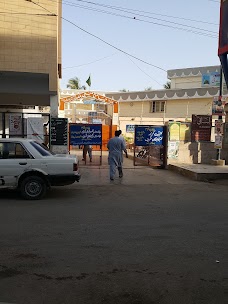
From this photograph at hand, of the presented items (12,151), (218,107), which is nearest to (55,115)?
(12,151)

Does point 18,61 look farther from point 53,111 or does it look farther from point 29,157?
point 29,157

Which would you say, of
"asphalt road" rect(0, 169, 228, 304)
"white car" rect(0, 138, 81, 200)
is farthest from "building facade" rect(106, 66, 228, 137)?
"asphalt road" rect(0, 169, 228, 304)

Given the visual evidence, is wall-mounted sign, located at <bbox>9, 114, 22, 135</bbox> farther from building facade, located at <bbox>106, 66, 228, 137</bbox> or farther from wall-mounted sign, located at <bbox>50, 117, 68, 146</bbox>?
building facade, located at <bbox>106, 66, 228, 137</bbox>

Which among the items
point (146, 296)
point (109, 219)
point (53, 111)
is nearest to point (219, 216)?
point (109, 219)

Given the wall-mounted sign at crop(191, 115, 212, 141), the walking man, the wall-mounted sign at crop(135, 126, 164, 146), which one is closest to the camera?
the walking man

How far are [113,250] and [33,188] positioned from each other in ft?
13.1

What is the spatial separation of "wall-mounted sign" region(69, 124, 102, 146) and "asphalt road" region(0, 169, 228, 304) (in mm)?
6375

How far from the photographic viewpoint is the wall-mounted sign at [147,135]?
1453cm

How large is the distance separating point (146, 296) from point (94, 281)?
633 millimetres

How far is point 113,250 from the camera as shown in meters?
4.67

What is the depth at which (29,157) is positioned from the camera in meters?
8.19

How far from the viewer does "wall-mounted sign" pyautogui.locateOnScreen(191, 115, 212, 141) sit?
50.3 ft

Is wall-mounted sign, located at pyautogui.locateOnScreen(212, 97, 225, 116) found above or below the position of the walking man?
above

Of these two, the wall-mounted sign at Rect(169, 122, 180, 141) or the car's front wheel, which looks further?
the wall-mounted sign at Rect(169, 122, 180, 141)
